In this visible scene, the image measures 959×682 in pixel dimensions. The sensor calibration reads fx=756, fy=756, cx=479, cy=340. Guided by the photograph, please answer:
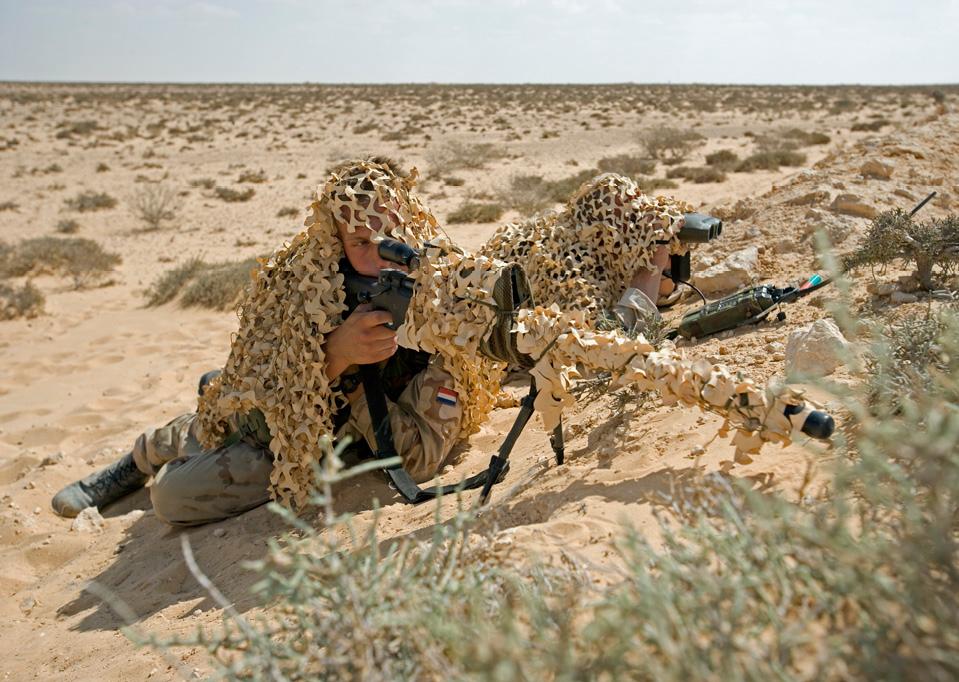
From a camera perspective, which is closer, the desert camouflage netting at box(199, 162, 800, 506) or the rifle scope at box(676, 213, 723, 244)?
the desert camouflage netting at box(199, 162, 800, 506)

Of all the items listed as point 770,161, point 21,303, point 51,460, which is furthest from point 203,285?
point 770,161

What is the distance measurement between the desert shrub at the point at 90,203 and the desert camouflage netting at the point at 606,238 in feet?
37.6

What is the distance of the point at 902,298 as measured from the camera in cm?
387

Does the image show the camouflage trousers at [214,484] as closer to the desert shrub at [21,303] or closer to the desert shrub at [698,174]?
the desert shrub at [21,303]

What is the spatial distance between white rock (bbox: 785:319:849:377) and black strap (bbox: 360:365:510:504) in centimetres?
128

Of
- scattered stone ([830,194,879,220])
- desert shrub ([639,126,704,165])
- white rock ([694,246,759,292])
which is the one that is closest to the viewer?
white rock ([694,246,759,292])

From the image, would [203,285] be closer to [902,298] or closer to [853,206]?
[853,206]

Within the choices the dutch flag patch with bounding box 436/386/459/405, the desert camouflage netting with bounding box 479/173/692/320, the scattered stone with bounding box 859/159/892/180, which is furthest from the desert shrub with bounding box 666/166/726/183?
the dutch flag patch with bounding box 436/386/459/405

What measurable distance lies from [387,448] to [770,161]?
38.4 feet

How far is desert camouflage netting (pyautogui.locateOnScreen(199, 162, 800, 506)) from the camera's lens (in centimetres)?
220

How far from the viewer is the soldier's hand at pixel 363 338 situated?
3.00 meters

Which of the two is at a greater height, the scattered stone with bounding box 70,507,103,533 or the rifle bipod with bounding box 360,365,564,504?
the rifle bipod with bounding box 360,365,564,504

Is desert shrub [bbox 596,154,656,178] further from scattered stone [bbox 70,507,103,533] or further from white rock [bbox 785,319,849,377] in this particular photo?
scattered stone [bbox 70,507,103,533]

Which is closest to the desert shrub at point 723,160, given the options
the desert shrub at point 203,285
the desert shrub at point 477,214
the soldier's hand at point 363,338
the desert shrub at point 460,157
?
the desert shrub at point 460,157
